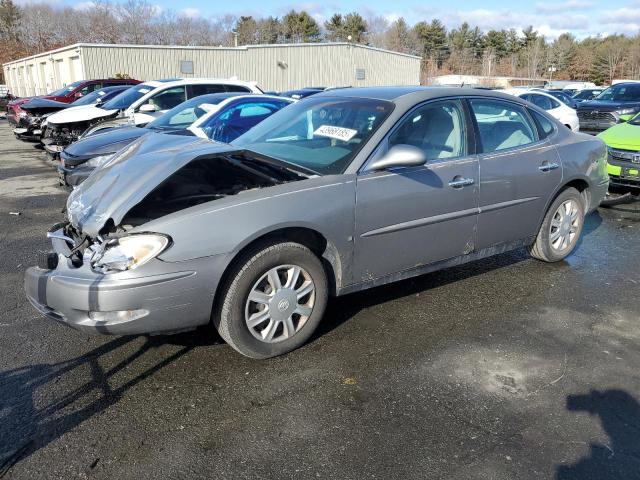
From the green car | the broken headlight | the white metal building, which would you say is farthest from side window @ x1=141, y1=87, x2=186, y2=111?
the white metal building

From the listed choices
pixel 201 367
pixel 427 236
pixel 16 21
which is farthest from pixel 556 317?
pixel 16 21

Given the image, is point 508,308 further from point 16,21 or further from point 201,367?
point 16,21

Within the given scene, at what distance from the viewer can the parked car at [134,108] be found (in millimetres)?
10086

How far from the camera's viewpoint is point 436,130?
13.5ft

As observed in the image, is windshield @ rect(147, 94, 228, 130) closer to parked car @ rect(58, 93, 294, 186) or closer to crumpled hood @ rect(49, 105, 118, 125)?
parked car @ rect(58, 93, 294, 186)

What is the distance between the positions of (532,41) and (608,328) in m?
107

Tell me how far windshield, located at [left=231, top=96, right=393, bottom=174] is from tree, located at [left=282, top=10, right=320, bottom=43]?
8197cm

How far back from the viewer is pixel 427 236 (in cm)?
392

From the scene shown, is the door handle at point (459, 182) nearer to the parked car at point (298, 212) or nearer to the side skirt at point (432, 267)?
the parked car at point (298, 212)

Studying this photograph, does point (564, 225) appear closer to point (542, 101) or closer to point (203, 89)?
point (203, 89)

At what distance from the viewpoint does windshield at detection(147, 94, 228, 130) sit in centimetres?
837

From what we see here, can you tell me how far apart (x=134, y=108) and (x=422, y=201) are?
8211mm

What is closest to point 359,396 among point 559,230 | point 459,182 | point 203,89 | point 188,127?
point 459,182

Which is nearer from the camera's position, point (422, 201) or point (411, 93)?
point (422, 201)
